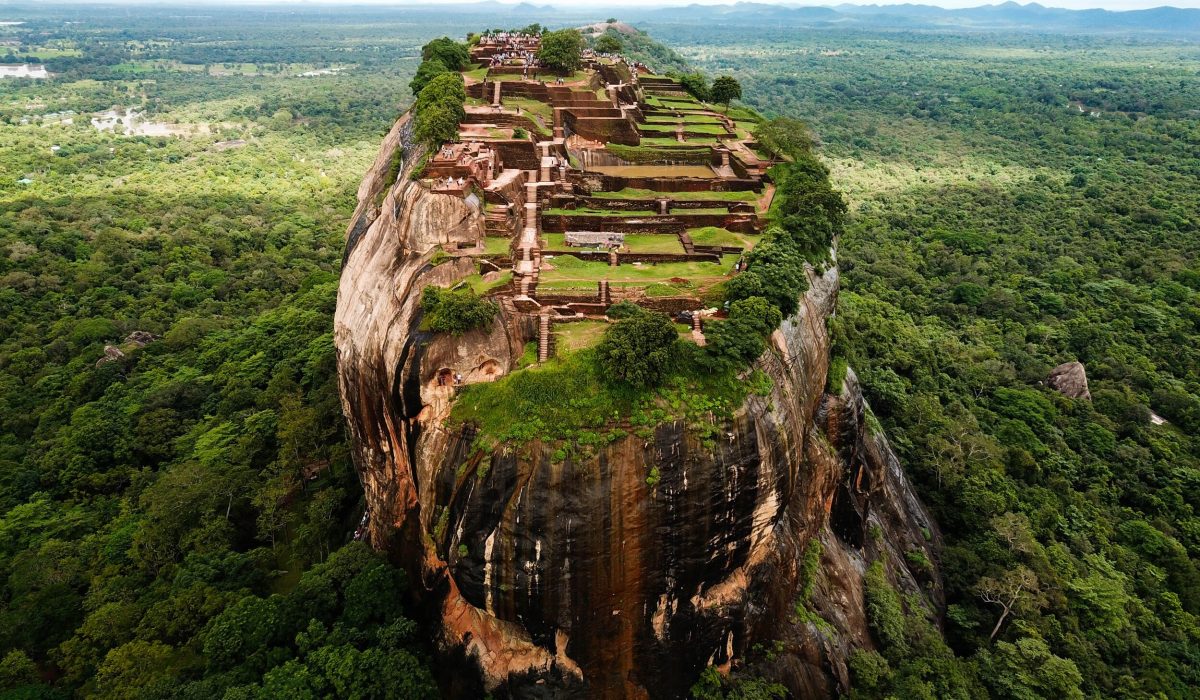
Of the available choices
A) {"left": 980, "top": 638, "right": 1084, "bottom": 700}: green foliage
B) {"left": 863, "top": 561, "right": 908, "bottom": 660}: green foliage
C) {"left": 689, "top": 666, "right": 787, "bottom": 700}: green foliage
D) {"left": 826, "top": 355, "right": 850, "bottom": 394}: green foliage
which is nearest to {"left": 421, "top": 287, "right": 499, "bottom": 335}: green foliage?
{"left": 689, "top": 666, "right": 787, "bottom": 700}: green foliage

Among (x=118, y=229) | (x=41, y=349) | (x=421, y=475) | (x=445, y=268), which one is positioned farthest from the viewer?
(x=118, y=229)

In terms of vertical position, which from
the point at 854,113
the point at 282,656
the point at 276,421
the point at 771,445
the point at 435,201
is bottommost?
the point at 282,656

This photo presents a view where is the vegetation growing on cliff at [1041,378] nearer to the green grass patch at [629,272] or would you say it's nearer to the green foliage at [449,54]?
the green grass patch at [629,272]

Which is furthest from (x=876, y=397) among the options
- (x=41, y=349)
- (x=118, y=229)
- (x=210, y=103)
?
(x=210, y=103)

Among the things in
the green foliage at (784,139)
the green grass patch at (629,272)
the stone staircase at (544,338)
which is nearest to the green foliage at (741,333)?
the green grass patch at (629,272)

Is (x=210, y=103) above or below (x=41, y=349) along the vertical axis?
above

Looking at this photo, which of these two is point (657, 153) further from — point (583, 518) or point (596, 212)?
point (583, 518)

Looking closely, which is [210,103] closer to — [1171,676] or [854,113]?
[854,113]
